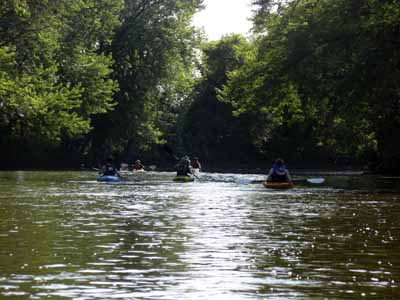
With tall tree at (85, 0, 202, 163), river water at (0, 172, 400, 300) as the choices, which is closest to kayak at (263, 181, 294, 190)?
river water at (0, 172, 400, 300)

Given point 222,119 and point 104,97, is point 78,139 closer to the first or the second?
point 104,97

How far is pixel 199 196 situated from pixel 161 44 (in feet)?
144

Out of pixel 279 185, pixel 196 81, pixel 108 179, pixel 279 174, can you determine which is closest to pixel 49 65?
pixel 108 179

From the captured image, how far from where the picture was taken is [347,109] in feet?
138

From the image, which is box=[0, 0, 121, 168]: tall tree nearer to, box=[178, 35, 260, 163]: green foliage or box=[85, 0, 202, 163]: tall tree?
box=[85, 0, 202, 163]: tall tree

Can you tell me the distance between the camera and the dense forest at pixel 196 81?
137 ft

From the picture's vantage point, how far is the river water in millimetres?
11234

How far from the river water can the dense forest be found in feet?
51.4

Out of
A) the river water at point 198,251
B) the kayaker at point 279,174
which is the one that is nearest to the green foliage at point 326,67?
the kayaker at point 279,174

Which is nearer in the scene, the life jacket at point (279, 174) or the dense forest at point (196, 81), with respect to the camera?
the life jacket at point (279, 174)

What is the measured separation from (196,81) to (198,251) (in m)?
79.2

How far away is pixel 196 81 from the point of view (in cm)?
9388

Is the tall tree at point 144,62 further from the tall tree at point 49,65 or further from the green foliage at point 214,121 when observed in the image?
the green foliage at point 214,121

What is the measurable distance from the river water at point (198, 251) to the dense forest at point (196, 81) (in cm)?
1568
